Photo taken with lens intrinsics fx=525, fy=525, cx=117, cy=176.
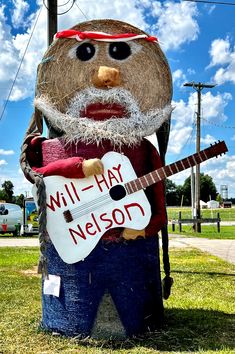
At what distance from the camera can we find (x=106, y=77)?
4324mm

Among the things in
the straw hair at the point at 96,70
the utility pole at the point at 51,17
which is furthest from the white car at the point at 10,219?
the straw hair at the point at 96,70

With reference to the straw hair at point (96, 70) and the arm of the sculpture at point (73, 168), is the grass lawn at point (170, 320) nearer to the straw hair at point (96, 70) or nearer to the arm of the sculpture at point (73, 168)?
the arm of the sculpture at point (73, 168)

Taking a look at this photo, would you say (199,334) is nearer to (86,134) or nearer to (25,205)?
(86,134)

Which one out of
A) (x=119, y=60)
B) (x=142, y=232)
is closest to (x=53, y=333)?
(x=142, y=232)

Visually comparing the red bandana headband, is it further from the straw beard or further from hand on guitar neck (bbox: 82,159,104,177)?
hand on guitar neck (bbox: 82,159,104,177)

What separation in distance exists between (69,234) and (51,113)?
1.03 meters

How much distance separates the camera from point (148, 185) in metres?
4.19

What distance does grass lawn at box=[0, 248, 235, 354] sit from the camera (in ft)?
13.2

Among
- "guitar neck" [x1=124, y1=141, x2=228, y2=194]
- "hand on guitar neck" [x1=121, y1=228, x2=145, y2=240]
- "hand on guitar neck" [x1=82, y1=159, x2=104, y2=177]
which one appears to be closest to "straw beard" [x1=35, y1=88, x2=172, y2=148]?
"hand on guitar neck" [x1=82, y1=159, x2=104, y2=177]

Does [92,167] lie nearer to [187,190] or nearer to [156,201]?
[156,201]

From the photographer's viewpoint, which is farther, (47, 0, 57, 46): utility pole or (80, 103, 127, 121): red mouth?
(47, 0, 57, 46): utility pole

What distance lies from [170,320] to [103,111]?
2081 mm

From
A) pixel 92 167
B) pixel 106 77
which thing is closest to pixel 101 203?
pixel 92 167

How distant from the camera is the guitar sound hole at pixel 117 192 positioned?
4195 mm
